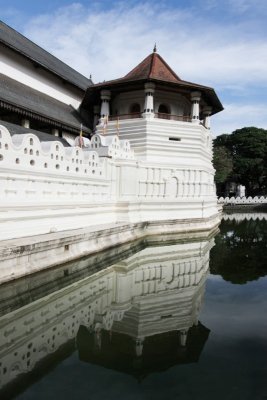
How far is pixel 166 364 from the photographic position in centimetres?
461

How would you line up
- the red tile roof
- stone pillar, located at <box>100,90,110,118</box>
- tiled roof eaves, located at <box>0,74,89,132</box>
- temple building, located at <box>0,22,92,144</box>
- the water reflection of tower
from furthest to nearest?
1. stone pillar, located at <box>100,90,110,118</box>
2. the red tile roof
3. temple building, located at <box>0,22,92,144</box>
4. tiled roof eaves, located at <box>0,74,89,132</box>
5. the water reflection of tower

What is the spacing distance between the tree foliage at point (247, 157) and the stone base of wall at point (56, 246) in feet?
114

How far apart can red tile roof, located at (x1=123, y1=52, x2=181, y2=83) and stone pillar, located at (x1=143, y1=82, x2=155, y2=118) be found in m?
0.45

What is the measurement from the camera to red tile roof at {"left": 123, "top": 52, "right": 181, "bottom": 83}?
17.5m

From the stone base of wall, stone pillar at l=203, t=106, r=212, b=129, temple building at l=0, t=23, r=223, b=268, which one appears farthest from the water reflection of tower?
stone pillar at l=203, t=106, r=212, b=129

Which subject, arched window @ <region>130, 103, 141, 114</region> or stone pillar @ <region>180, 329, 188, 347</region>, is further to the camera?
arched window @ <region>130, 103, 141, 114</region>

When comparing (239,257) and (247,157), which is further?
(247,157)

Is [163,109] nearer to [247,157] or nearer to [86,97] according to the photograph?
[86,97]

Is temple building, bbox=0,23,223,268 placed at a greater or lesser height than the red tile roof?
lesser

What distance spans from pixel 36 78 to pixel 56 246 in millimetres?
11728

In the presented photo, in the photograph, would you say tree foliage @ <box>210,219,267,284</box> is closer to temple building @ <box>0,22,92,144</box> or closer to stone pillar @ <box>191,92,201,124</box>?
stone pillar @ <box>191,92,201,124</box>

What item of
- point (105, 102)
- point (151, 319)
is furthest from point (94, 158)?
point (151, 319)

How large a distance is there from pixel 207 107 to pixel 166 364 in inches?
729

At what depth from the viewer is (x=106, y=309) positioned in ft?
22.2
